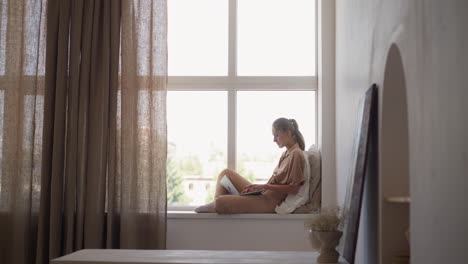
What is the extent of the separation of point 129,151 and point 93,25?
1.10 m

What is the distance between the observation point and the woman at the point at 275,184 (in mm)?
4941

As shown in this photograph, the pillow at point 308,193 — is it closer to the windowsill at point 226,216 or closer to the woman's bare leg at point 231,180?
the windowsill at point 226,216

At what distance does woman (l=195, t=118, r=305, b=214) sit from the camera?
4941mm

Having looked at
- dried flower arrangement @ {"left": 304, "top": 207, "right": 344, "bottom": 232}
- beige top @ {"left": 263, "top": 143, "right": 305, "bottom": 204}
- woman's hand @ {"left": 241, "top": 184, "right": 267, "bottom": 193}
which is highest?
beige top @ {"left": 263, "top": 143, "right": 305, "bottom": 204}

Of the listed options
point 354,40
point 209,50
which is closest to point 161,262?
point 354,40

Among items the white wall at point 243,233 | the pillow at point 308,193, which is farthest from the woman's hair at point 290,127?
the white wall at point 243,233

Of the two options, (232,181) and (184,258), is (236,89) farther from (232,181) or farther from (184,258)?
(184,258)

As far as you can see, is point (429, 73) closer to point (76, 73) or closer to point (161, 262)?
point (161, 262)

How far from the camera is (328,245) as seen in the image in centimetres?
293

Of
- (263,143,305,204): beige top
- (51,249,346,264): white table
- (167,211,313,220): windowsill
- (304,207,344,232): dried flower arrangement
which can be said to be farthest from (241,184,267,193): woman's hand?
(304,207,344,232): dried flower arrangement

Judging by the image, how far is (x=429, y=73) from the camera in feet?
6.19

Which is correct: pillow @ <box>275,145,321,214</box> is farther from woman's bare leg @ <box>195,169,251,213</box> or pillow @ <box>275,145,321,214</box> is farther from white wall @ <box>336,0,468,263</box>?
white wall @ <box>336,0,468,263</box>

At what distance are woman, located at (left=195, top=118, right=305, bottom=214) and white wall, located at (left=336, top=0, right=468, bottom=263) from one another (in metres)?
2.16

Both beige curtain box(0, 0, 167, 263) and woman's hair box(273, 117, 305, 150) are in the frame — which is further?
woman's hair box(273, 117, 305, 150)
